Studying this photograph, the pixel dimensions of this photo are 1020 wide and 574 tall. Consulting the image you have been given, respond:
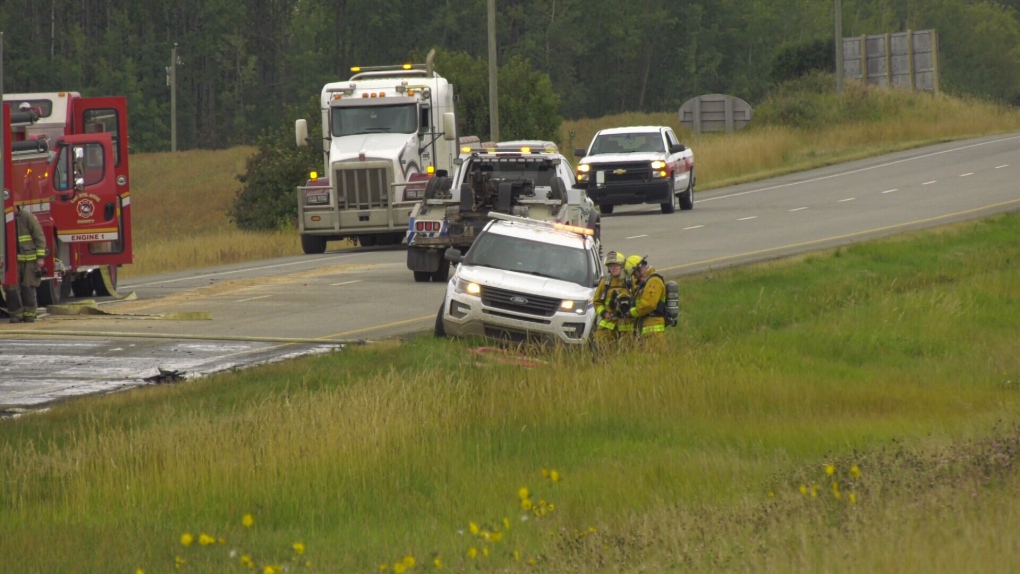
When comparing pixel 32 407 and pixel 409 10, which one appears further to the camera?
pixel 409 10

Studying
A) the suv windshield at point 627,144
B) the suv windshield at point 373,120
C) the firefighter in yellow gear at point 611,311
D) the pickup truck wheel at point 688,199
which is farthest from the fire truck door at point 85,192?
the pickup truck wheel at point 688,199

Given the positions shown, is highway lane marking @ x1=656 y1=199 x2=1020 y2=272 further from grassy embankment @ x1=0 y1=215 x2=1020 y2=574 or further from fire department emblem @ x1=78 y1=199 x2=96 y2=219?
fire department emblem @ x1=78 y1=199 x2=96 y2=219

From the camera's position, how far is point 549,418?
516 inches

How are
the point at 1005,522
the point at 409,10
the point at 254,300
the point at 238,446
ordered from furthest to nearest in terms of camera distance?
the point at 409,10, the point at 254,300, the point at 238,446, the point at 1005,522

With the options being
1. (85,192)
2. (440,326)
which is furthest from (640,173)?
(440,326)

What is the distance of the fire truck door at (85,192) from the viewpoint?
76.0ft

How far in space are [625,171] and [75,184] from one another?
1531cm

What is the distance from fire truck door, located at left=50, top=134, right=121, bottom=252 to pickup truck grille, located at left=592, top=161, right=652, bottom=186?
47.5ft

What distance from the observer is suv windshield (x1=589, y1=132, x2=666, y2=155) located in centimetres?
3603

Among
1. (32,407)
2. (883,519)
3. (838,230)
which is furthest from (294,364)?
(838,230)

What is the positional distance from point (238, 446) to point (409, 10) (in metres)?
93.0

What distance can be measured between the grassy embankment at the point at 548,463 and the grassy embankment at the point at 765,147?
58.9 feet

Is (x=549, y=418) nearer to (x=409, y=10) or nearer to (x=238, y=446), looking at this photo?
(x=238, y=446)

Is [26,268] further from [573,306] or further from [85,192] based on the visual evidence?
[573,306]
